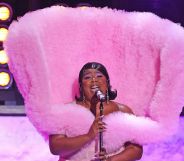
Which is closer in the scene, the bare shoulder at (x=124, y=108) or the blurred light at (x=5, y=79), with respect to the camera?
the bare shoulder at (x=124, y=108)

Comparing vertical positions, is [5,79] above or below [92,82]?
below

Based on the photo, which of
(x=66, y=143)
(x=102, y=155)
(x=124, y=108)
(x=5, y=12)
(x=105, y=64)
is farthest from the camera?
(x=5, y=12)

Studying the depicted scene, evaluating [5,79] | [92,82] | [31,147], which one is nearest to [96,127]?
[92,82]

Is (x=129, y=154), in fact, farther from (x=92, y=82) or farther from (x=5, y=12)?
(x=5, y=12)

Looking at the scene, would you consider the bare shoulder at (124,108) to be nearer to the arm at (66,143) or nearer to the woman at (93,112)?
the woman at (93,112)

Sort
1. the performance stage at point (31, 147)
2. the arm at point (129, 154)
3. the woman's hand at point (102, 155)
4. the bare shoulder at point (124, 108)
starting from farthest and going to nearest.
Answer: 1. the performance stage at point (31, 147)
2. the bare shoulder at point (124, 108)
3. the arm at point (129, 154)
4. the woman's hand at point (102, 155)

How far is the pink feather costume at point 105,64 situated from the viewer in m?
1.55

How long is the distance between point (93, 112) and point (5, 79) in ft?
2.71

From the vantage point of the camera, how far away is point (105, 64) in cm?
181

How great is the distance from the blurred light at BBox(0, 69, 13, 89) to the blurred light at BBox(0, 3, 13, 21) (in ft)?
0.83

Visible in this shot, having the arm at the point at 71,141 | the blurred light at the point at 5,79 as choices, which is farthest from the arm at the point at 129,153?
the blurred light at the point at 5,79

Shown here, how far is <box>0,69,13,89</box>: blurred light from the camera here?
2.30m

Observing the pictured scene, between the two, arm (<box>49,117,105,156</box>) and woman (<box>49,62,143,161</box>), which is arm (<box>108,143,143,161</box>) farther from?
arm (<box>49,117,105,156</box>)

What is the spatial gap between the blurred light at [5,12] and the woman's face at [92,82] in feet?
2.45
